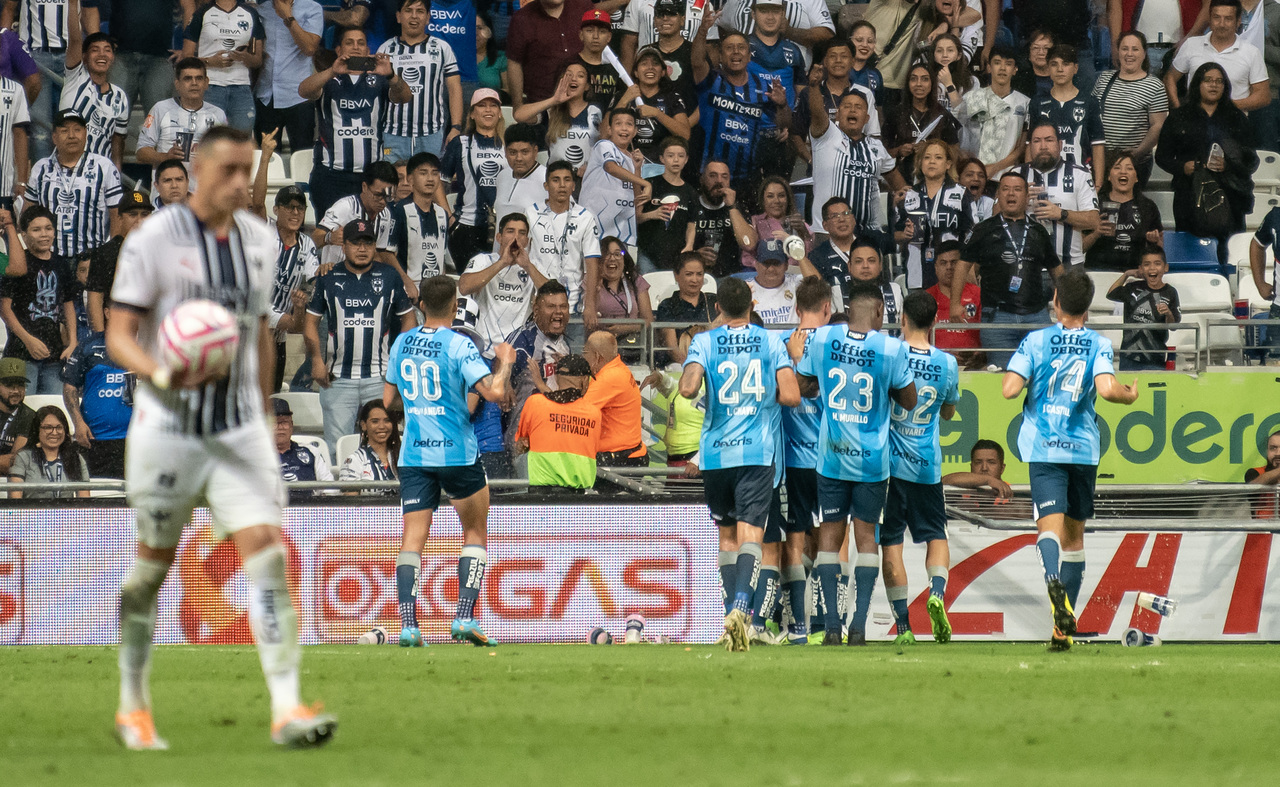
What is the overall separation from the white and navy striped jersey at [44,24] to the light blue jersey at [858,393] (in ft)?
34.9

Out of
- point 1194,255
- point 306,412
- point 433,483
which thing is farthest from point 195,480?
point 1194,255

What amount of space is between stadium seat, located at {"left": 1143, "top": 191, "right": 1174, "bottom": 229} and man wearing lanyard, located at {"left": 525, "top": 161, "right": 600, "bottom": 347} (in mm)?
7211

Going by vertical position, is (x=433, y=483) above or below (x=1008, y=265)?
below

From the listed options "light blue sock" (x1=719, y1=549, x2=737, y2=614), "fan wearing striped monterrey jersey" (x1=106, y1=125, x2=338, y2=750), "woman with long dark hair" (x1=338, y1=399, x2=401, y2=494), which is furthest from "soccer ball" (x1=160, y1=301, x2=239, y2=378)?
"woman with long dark hair" (x1=338, y1=399, x2=401, y2=494)

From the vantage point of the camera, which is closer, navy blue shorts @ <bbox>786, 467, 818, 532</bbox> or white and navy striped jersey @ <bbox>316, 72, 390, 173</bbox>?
navy blue shorts @ <bbox>786, 467, 818, 532</bbox>

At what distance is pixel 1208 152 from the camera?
59.7 feet

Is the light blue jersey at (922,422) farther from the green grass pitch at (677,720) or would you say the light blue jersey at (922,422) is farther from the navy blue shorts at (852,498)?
the green grass pitch at (677,720)

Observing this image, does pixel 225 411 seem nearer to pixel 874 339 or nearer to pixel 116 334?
pixel 116 334

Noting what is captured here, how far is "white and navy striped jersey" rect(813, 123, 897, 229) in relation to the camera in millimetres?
17562

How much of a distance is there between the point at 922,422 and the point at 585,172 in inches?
260

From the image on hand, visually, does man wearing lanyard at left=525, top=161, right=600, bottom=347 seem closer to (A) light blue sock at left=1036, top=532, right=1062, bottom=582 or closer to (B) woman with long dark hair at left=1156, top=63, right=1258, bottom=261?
(A) light blue sock at left=1036, top=532, right=1062, bottom=582

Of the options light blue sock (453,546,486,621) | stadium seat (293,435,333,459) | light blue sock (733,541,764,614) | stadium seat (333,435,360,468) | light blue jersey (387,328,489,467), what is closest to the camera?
light blue sock (733,541,764,614)

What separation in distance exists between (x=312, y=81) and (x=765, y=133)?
195 inches

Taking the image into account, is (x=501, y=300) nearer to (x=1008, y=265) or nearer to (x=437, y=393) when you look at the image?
(x=437, y=393)
